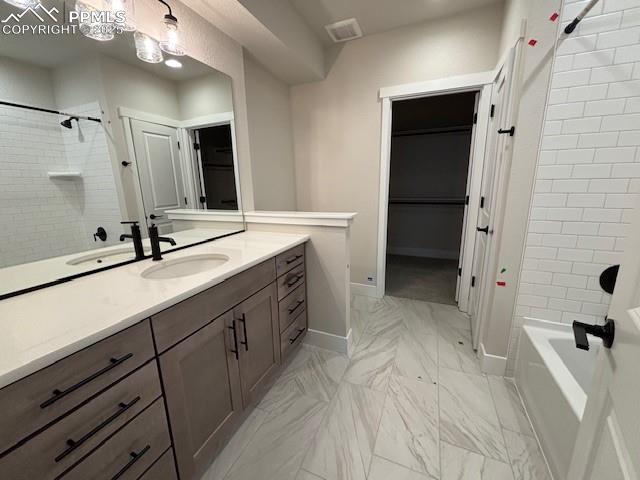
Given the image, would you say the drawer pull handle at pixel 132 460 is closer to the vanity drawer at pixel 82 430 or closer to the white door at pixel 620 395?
the vanity drawer at pixel 82 430

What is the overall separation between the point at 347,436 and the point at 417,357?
0.84 meters

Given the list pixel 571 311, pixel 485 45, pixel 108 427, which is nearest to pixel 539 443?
pixel 571 311

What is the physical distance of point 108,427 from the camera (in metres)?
0.73

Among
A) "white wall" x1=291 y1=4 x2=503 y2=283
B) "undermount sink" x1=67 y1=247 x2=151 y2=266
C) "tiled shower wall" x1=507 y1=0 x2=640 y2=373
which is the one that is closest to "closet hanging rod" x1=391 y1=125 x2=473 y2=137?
"white wall" x1=291 y1=4 x2=503 y2=283

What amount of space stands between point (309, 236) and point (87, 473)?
1441 mm

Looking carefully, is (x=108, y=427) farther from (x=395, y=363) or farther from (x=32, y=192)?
(x=395, y=363)

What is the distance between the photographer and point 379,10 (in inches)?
80.6

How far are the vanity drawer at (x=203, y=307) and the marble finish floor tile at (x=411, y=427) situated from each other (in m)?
1.02

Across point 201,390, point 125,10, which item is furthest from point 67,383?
point 125,10

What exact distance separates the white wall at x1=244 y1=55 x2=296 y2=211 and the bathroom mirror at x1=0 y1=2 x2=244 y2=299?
54 centimetres

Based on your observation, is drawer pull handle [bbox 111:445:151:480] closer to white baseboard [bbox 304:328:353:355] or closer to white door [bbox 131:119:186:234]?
white door [bbox 131:119:186:234]

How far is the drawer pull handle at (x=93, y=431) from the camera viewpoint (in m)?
0.64

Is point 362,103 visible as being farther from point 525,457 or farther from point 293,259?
point 525,457

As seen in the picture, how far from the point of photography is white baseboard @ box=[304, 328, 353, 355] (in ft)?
6.38
